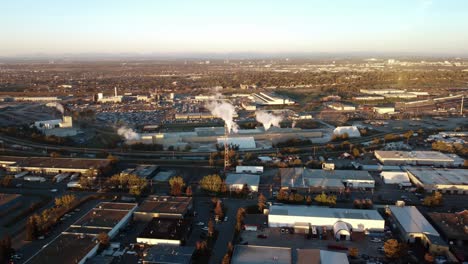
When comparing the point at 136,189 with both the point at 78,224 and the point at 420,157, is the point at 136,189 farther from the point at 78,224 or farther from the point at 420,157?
the point at 420,157

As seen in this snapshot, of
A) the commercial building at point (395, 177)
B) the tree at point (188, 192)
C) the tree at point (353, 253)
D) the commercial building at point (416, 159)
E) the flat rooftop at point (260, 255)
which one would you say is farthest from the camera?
the commercial building at point (416, 159)

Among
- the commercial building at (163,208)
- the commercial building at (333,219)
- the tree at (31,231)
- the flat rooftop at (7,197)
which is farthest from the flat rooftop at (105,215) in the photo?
Answer: the commercial building at (333,219)

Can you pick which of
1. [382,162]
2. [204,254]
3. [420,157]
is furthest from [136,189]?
[420,157]

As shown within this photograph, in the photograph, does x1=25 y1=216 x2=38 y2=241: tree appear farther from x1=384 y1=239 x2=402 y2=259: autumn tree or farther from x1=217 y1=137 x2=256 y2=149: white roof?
x1=217 y1=137 x2=256 y2=149: white roof

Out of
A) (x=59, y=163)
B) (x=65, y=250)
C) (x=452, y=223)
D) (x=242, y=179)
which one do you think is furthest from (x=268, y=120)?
(x=65, y=250)

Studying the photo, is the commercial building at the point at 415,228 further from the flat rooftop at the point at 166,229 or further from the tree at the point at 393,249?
the flat rooftop at the point at 166,229

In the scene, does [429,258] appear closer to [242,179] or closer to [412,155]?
[242,179]
